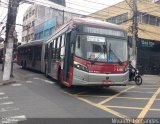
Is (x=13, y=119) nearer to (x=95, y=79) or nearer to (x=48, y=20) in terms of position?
(x=95, y=79)

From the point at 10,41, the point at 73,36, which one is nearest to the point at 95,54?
the point at 73,36

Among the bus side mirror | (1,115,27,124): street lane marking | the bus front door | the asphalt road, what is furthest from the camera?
the bus front door

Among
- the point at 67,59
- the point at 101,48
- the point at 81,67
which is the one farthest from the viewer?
the point at 67,59

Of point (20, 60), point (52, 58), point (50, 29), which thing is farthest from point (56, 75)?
point (50, 29)

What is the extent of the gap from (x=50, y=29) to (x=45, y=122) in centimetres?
4598

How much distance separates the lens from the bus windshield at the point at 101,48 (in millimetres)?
13188

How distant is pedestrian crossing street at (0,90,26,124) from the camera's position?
28.2 feet

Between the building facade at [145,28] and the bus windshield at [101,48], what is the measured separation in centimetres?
1857

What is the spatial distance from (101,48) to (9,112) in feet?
17.1

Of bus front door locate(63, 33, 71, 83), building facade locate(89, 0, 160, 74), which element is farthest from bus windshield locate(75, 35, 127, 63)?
building facade locate(89, 0, 160, 74)

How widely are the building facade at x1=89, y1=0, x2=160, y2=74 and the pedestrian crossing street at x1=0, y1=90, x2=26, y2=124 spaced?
22.1 m

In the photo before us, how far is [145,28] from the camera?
117 feet

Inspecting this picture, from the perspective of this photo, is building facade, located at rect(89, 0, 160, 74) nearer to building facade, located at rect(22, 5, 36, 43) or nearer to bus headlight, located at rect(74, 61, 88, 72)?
bus headlight, located at rect(74, 61, 88, 72)

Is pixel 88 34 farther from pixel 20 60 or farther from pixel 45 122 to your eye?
pixel 20 60
